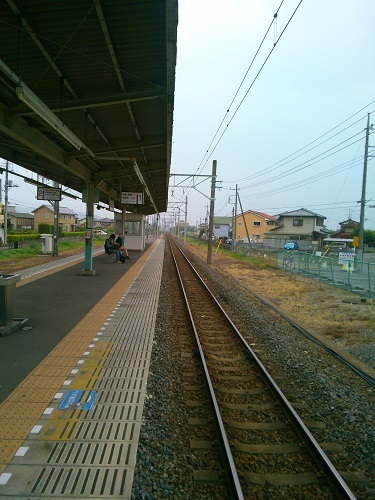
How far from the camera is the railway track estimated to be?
268 centimetres

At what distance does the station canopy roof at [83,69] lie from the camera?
14.0 feet

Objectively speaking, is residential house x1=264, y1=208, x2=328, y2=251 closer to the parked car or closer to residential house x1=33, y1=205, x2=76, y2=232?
the parked car

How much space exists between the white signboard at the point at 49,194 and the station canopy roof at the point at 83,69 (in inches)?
142

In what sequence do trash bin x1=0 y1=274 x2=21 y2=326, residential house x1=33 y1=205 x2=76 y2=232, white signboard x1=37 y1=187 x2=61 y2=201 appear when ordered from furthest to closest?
1. residential house x1=33 y1=205 x2=76 y2=232
2. white signboard x1=37 y1=187 x2=61 y2=201
3. trash bin x1=0 y1=274 x2=21 y2=326

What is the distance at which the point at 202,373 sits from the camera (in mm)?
4746

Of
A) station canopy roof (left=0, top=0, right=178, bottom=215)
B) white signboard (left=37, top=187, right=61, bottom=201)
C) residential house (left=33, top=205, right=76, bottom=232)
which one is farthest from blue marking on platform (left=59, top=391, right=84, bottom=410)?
residential house (left=33, top=205, right=76, bottom=232)

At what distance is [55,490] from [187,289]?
933cm

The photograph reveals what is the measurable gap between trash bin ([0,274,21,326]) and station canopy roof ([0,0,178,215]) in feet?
8.44

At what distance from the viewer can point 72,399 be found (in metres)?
3.58

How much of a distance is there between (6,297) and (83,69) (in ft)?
13.0

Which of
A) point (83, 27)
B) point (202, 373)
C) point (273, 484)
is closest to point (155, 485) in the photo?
point (273, 484)

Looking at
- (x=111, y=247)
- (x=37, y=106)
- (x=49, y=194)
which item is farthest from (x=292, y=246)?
(x=37, y=106)

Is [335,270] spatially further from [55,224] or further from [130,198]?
[55,224]

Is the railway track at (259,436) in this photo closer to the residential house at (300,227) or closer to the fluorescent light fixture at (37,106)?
the fluorescent light fixture at (37,106)
